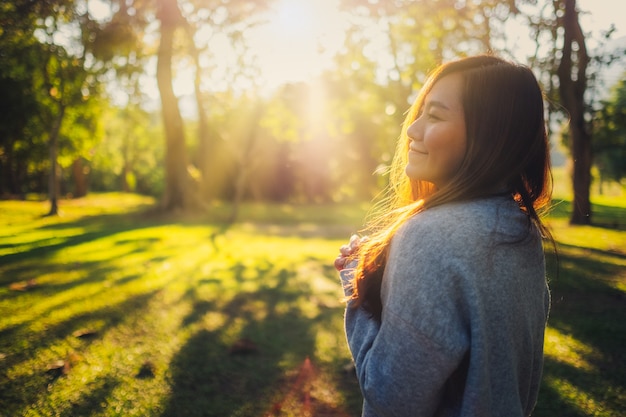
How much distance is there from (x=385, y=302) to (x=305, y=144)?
34518 mm

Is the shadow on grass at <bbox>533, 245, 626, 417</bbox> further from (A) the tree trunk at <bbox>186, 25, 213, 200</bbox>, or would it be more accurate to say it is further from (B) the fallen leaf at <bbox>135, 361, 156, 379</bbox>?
(A) the tree trunk at <bbox>186, 25, 213, 200</bbox>

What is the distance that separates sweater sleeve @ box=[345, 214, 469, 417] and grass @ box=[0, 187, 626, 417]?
1121 millimetres

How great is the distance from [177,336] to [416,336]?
368 cm

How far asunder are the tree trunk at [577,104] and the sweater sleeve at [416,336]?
412 inches

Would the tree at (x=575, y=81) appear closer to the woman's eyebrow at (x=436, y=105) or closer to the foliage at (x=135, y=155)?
the woman's eyebrow at (x=436, y=105)

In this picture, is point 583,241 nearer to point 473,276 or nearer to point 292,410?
point 292,410

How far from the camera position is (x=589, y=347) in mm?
4258

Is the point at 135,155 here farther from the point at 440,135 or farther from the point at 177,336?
the point at 440,135

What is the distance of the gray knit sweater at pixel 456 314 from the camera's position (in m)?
1.20

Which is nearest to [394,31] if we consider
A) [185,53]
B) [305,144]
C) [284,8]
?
[284,8]

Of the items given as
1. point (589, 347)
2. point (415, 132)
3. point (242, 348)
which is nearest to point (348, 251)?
point (415, 132)

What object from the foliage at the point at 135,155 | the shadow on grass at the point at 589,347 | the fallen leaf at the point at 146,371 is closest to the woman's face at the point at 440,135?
the shadow on grass at the point at 589,347

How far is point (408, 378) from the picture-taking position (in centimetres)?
122

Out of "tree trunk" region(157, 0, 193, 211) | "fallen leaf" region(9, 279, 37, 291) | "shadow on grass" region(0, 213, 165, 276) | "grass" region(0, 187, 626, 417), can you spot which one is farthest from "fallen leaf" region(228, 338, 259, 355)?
"tree trunk" region(157, 0, 193, 211)
